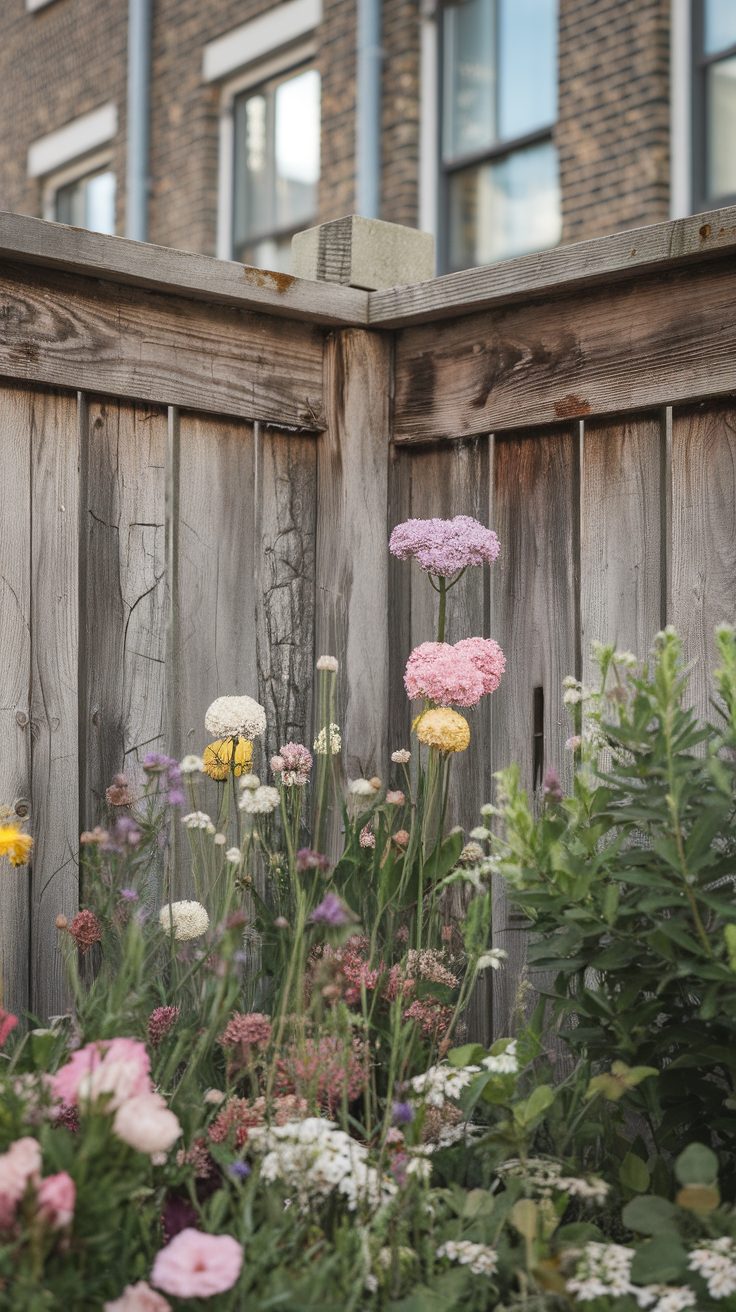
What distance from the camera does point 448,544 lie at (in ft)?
7.33

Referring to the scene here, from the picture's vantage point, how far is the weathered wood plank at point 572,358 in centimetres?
214

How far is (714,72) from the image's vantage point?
19.8ft

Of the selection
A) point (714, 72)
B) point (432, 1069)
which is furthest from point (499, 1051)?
point (714, 72)

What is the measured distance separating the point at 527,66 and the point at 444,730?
581 centimetres

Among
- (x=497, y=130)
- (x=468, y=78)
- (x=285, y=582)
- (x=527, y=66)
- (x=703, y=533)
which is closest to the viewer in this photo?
(x=703, y=533)

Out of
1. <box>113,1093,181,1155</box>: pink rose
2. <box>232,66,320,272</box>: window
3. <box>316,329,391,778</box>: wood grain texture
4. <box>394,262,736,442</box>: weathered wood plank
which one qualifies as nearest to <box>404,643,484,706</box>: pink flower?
<box>316,329,391,778</box>: wood grain texture

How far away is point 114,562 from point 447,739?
26.8 inches

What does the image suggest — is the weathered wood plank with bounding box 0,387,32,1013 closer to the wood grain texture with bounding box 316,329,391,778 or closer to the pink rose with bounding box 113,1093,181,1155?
the wood grain texture with bounding box 316,329,391,778

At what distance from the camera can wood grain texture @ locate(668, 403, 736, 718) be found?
2.15m

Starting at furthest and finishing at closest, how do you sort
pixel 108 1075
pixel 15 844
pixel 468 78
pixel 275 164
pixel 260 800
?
pixel 275 164 < pixel 468 78 < pixel 15 844 < pixel 260 800 < pixel 108 1075

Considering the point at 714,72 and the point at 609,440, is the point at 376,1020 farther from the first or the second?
the point at 714,72

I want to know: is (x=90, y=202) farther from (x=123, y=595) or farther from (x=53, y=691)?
(x=53, y=691)

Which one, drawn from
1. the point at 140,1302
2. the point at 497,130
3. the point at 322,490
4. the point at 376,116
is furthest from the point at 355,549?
the point at 376,116

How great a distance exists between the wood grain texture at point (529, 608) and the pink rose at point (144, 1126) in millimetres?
1129
